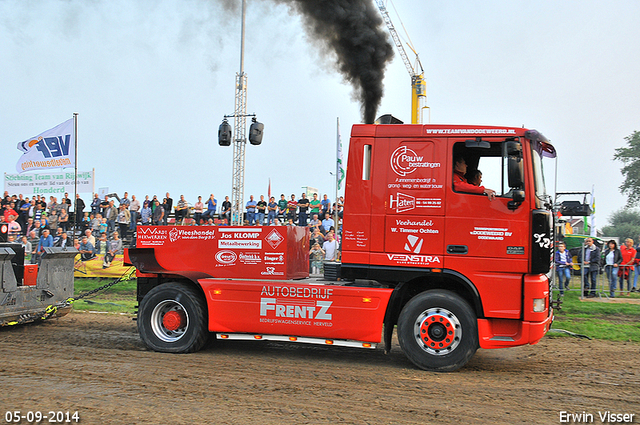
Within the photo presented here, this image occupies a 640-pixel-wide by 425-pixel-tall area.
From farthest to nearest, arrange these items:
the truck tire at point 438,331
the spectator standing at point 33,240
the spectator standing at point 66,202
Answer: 1. the spectator standing at point 66,202
2. the spectator standing at point 33,240
3. the truck tire at point 438,331

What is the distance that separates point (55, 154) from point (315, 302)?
1676 centimetres

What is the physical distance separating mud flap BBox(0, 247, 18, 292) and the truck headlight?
8.13 meters

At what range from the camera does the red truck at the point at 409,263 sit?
6449 mm

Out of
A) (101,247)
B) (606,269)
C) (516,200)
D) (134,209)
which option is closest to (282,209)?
(134,209)

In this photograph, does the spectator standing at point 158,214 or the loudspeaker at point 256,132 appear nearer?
the loudspeaker at point 256,132

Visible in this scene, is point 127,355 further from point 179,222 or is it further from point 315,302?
point 179,222

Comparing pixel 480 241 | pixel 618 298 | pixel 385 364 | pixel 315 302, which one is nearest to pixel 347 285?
pixel 315 302

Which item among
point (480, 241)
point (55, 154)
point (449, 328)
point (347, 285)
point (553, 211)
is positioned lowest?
point (449, 328)

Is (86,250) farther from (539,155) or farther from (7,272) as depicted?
(539,155)

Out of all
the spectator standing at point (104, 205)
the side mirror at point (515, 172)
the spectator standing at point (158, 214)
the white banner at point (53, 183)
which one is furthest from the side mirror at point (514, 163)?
the white banner at point (53, 183)

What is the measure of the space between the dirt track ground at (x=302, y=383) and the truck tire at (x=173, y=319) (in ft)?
0.83

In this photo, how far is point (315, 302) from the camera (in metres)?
7.04

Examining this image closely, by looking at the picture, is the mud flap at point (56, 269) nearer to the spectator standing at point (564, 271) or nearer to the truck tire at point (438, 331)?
the truck tire at point (438, 331)

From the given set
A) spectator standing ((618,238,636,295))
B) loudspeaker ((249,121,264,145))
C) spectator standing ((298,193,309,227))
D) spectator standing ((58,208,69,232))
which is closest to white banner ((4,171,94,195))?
spectator standing ((58,208,69,232))
